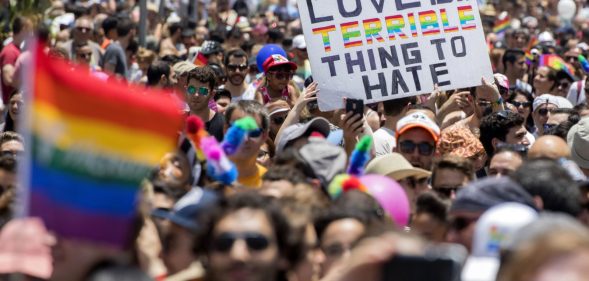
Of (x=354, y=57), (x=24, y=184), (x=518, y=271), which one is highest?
(x=24, y=184)

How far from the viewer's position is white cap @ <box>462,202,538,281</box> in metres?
4.73

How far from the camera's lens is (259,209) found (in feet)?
16.4

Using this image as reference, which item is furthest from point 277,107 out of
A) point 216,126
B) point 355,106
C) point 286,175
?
point 286,175

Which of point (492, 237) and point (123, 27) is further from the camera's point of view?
point (123, 27)

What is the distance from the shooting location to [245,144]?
7324 millimetres

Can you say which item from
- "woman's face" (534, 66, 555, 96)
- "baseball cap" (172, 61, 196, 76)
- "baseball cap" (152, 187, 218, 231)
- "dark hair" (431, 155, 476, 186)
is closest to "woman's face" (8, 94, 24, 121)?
"baseball cap" (172, 61, 196, 76)

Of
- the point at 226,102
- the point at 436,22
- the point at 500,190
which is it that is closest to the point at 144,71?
the point at 226,102

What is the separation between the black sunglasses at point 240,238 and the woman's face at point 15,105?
5.56m

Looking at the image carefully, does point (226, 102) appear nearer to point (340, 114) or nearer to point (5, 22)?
point (340, 114)

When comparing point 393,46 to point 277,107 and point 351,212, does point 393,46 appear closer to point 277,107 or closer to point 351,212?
point 277,107

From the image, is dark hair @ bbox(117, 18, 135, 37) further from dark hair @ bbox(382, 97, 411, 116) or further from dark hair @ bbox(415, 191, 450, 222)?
dark hair @ bbox(415, 191, 450, 222)

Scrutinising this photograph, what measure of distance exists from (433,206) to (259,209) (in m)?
1.63

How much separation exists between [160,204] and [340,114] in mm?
3797

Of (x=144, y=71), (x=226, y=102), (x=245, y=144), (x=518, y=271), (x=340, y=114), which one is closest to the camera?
(x=518, y=271)
